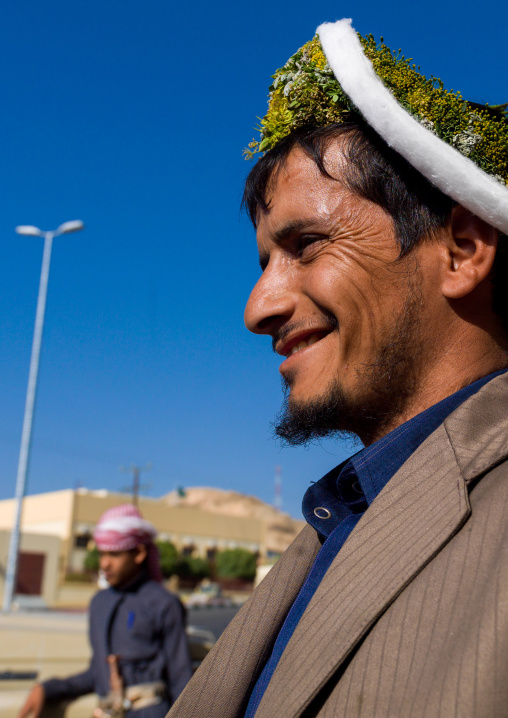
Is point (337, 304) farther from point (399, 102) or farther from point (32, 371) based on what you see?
point (32, 371)

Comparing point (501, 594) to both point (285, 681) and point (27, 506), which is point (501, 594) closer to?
point (285, 681)

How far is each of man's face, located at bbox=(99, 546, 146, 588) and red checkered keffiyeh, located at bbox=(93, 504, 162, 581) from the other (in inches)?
1.8

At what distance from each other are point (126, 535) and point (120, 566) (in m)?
0.23

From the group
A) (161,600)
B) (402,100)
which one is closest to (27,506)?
(161,600)

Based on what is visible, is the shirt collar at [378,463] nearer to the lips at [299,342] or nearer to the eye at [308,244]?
the lips at [299,342]

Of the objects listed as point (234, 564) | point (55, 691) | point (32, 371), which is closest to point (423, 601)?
point (55, 691)

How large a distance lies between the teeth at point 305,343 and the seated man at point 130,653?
327cm

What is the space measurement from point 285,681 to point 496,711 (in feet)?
1.25

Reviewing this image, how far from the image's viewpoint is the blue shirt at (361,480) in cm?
157

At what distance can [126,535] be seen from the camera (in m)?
5.37

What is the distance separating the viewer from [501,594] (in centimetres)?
102

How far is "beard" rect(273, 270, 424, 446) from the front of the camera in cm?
170

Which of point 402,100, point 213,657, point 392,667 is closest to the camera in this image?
point 392,667

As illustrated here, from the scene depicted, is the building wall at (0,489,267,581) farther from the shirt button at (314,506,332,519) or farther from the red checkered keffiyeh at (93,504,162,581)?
the shirt button at (314,506,332,519)
